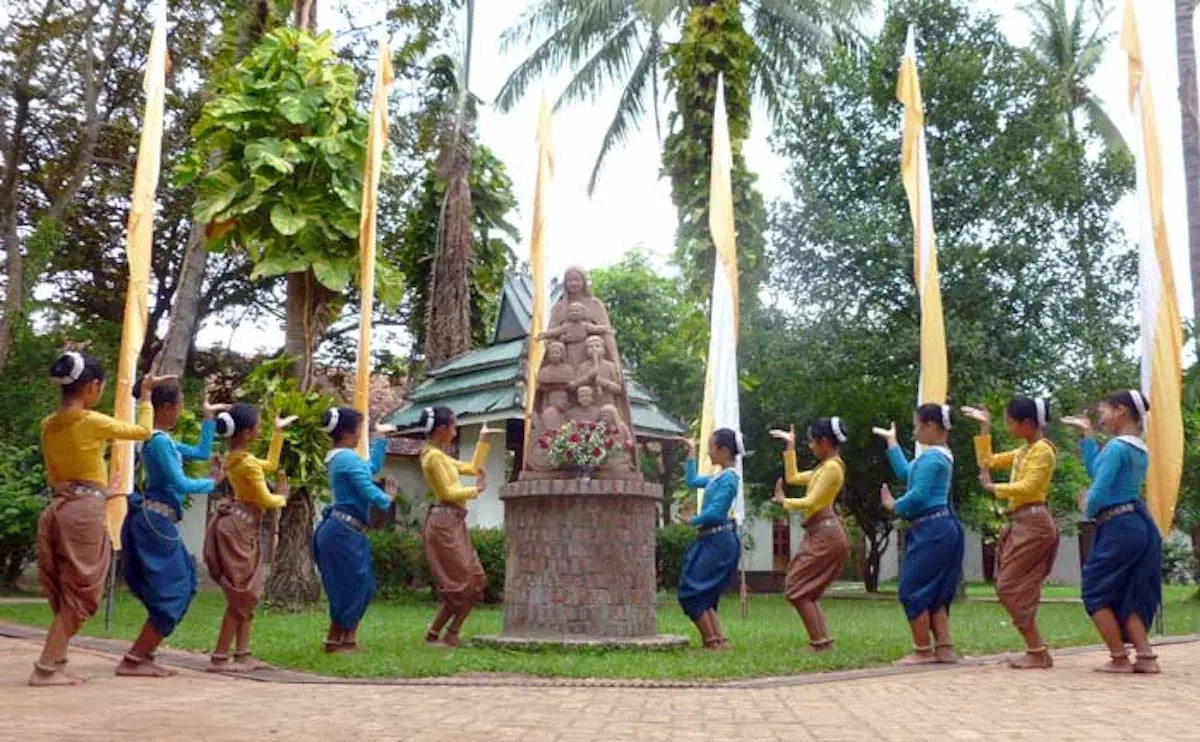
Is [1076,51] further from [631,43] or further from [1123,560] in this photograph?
[1123,560]

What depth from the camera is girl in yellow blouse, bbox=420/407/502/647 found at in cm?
925

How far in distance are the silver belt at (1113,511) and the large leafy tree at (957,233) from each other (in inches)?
417

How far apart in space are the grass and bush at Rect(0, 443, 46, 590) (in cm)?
179

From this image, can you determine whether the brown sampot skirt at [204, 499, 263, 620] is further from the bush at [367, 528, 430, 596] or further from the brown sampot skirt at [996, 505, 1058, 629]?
the bush at [367, 528, 430, 596]

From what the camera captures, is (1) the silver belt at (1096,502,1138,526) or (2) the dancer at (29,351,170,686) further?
(1) the silver belt at (1096,502,1138,526)

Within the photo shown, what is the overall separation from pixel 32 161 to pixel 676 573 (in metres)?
12.8

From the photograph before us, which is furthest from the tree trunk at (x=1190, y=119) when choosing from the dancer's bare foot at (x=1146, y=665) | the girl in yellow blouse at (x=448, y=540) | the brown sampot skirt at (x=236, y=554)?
the brown sampot skirt at (x=236, y=554)

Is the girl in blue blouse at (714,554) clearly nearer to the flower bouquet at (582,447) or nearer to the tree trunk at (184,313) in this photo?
the flower bouquet at (582,447)

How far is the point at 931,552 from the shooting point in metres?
8.36

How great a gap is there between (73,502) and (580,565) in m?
3.76

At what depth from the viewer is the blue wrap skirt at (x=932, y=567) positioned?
8.34 meters

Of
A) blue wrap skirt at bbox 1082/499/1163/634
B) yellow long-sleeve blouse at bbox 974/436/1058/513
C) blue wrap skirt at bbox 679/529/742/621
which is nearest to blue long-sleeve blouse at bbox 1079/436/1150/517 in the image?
blue wrap skirt at bbox 1082/499/1163/634

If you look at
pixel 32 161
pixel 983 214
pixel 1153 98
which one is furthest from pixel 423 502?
pixel 1153 98

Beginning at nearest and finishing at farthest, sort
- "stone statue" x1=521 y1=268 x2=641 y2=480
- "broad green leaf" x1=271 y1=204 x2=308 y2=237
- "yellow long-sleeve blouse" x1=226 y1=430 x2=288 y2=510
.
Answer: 1. "yellow long-sleeve blouse" x1=226 y1=430 x2=288 y2=510
2. "stone statue" x1=521 y1=268 x2=641 y2=480
3. "broad green leaf" x1=271 y1=204 x2=308 y2=237
